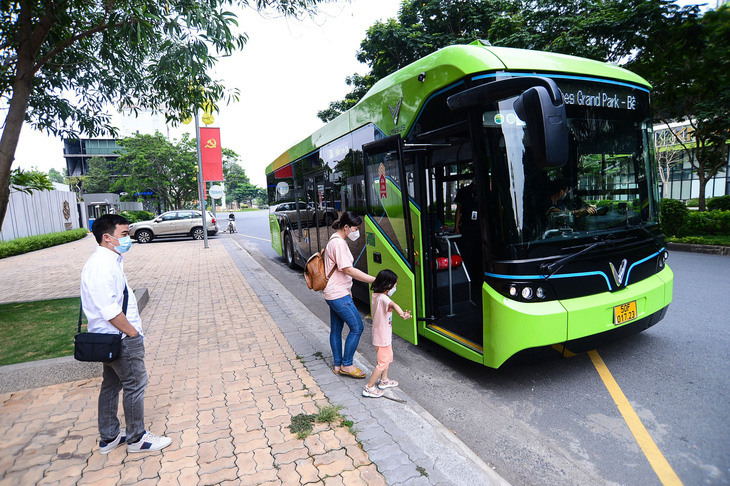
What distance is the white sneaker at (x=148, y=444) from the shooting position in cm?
295

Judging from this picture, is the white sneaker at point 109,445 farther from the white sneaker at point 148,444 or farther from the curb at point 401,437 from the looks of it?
the curb at point 401,437

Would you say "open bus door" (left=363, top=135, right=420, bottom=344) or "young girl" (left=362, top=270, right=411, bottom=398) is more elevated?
"open bus door" (left=363, top=135, right=420, bottom=344)

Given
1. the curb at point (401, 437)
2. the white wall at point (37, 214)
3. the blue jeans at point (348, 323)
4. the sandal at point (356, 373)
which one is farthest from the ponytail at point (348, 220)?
the white wall at point (37, 214)

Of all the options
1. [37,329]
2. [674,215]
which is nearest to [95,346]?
[37,329]

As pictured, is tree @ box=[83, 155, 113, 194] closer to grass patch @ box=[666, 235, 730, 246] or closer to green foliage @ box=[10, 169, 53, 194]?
green foliage @ box=[10, 169, 53, 194]

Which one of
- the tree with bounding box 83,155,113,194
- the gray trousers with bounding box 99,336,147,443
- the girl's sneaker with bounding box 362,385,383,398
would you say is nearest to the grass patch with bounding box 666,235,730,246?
the girl's sneaker with bounding box 362,385,383,398

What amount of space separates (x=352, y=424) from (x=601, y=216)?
295 centimetres

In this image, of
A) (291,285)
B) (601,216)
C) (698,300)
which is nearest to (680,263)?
(698,300)

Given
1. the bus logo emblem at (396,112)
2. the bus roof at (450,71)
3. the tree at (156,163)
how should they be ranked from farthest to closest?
the tree at (156,163) < the bus logo emblem at (396,112) < the bus roof at (450,71)

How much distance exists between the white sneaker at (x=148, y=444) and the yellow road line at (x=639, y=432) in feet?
11.2

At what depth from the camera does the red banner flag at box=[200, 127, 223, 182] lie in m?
17.7

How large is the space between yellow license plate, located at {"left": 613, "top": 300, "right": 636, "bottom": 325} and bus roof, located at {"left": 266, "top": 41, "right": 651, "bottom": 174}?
7.03ft

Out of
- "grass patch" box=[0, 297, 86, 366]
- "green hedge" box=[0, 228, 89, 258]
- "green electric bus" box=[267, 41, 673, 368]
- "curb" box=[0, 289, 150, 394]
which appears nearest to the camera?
"green electric bus" box=[267, 41, 673, 368]

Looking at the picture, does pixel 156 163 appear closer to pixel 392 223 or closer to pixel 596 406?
pixel 392 223
